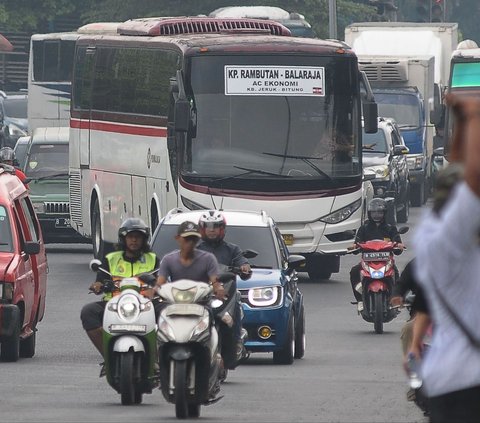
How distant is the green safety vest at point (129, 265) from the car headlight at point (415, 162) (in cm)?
2754

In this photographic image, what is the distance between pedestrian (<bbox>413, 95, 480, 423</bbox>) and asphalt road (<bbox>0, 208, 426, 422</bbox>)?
6076 mm

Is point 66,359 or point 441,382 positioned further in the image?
point 66,359

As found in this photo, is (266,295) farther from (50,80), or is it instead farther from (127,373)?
(50,80)

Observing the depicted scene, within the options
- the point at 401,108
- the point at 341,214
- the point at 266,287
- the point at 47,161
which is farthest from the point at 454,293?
the point at 401,108

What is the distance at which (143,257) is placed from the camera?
1375cm

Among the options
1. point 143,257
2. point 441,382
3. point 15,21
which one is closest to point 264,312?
point 143,257

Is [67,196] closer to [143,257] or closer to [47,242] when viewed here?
[47,242]

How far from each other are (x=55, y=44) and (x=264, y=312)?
33225 millimetres

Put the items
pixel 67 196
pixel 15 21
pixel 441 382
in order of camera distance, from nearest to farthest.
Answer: pixel 441 382
pixel 67 196
pixel 15 21

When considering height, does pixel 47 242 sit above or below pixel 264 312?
below

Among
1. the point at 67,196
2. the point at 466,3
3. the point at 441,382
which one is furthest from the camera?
the point at 466,3

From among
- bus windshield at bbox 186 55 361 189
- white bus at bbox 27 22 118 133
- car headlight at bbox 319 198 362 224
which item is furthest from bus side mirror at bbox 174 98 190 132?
white bus at bbox 27 22 118 133

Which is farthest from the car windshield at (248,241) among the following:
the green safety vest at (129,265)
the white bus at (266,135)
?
the white bus at (266,135)

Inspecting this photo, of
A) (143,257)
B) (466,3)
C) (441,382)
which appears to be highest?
(441,382)
